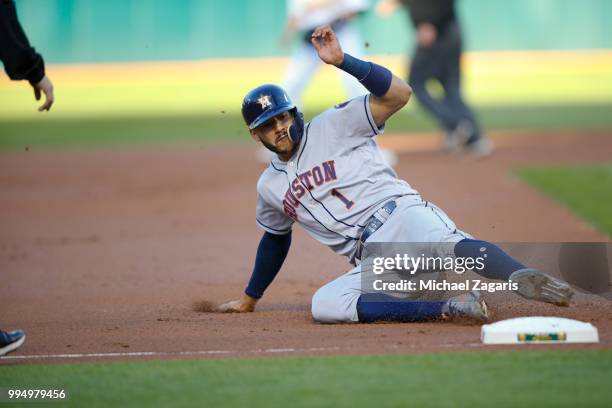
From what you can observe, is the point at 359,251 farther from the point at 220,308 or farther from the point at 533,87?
the point at 533,87

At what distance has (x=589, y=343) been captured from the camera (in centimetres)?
489

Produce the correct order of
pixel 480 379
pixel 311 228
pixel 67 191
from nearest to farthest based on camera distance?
pixel 480 379 → pixel 311 228 → pixel 67 191

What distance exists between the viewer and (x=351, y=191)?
570 cm

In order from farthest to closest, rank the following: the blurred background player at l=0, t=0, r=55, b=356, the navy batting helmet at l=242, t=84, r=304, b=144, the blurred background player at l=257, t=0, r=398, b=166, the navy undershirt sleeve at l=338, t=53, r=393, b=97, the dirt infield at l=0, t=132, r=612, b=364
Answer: the blurred background player at l=257, t=0, r=398, b=166
the navy batting helmet at l=242, t=84, r=304, b=144
the navy undershirt sleeve at l=338, t=53, r=393, b=97
the dirt infield at l=0, t=132, r=612, b=364
the blurred background player at l=0, t=0, r=55, b=356

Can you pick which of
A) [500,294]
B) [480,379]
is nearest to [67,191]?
[500,294]

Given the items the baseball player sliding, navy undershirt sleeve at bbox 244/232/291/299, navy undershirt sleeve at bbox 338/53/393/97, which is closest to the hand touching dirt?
navy undershirt sleeve at bbox 244/232/291/299

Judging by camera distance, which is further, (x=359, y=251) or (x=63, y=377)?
(x=359, y=251)

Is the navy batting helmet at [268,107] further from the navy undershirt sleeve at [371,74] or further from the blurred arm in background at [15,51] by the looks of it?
the blurred arm in background at [15,51]

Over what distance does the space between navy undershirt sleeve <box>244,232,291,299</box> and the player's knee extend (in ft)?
1.74

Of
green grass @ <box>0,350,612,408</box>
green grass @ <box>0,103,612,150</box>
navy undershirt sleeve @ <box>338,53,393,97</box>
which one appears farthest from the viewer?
green grass @ <box>0,103,612,150</box>

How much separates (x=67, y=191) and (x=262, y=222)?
681 cm

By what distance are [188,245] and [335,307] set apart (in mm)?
3690

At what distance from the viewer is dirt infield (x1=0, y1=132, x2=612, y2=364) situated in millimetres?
5336

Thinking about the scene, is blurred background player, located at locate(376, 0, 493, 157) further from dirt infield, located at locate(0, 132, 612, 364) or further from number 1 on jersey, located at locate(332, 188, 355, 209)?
number 1 on jersey, located at locate(332, 188, 355, 209)
